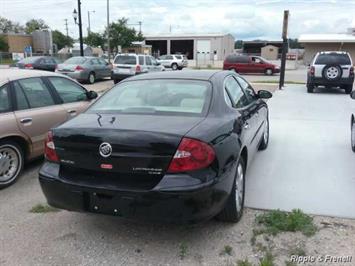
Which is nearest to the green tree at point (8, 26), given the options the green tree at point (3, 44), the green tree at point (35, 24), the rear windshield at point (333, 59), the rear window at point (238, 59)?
the green tree at point (35, 24)

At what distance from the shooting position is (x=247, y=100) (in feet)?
16.8

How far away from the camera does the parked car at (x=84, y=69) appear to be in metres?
20.2

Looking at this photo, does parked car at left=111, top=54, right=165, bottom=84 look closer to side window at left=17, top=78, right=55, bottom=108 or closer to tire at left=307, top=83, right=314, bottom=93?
tire at left=307, top=83, right=314, bottom=93

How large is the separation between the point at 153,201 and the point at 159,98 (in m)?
1.38

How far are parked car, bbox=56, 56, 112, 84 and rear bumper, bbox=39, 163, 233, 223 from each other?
17.5m

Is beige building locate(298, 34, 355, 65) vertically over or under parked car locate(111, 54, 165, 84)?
over

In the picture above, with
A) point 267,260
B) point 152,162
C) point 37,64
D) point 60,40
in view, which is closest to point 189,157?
point 152,162

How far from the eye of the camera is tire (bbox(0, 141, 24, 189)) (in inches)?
199

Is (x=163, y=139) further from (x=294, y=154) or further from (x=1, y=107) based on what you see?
(x=294, y=154)

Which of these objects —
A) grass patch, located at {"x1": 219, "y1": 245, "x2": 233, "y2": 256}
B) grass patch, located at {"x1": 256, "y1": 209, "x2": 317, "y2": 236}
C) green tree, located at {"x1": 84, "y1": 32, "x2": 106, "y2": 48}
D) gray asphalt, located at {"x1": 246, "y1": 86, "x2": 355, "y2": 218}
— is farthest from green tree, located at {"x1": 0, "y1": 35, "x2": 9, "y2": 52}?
grass patch, located at {"x1": 219, "y1": 245, "x2": 233, "y2": 256}

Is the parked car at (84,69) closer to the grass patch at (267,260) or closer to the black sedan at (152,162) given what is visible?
the black sedan at (152,162)

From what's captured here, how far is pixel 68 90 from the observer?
648 centimetres

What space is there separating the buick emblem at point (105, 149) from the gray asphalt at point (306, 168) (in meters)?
1.94

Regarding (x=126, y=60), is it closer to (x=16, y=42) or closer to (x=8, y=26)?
(x=16, y=42)
